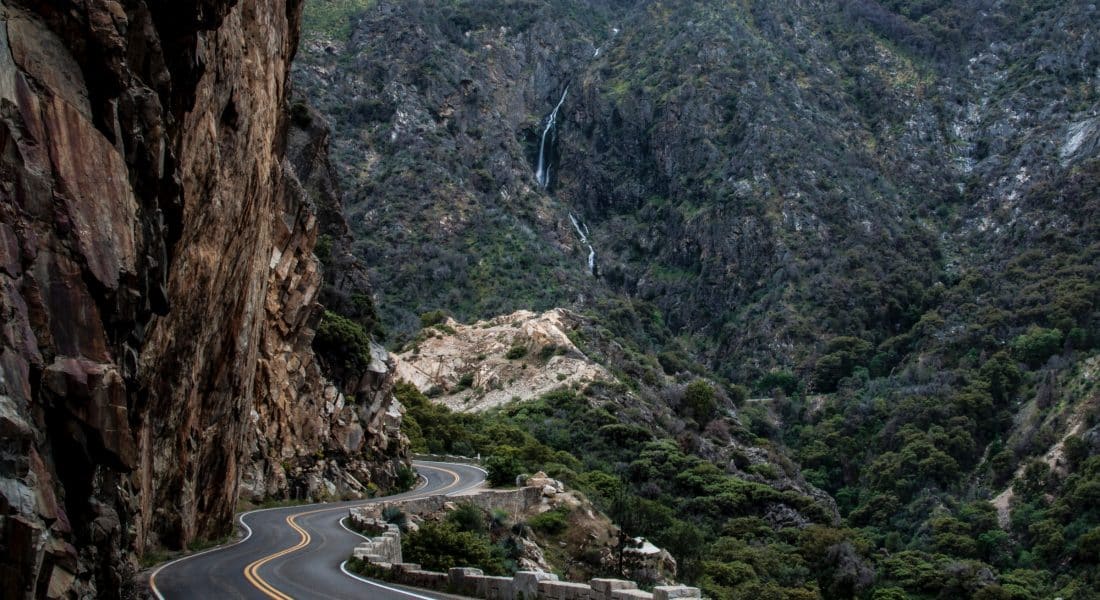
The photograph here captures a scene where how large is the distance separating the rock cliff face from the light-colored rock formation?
5504cm

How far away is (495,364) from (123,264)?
7283cm

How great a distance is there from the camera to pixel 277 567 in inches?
856

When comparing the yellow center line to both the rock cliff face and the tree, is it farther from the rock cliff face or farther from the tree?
the tree

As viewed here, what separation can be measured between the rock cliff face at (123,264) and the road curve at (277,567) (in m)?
1.43

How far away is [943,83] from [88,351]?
172 m

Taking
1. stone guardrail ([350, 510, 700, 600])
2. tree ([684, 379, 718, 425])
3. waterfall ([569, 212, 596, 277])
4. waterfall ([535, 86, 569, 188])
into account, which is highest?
waterfall ([535, 86, 569, 188])

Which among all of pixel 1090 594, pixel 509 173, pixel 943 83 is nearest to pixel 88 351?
pixel 1090 594

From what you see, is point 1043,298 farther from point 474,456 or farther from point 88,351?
point 88,351

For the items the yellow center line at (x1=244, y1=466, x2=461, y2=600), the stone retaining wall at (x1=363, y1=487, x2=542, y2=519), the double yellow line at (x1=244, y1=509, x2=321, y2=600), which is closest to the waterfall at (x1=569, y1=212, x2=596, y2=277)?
the stone retaining wall at (x1=363, y1=487, x2=542, y2=519)

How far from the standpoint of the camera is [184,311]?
19.6 m

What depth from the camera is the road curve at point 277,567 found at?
17844 millimetres

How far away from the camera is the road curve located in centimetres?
1784

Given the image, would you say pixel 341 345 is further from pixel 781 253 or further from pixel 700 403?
pixel 781 253

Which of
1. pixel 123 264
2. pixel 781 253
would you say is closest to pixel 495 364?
pixel 781 253
